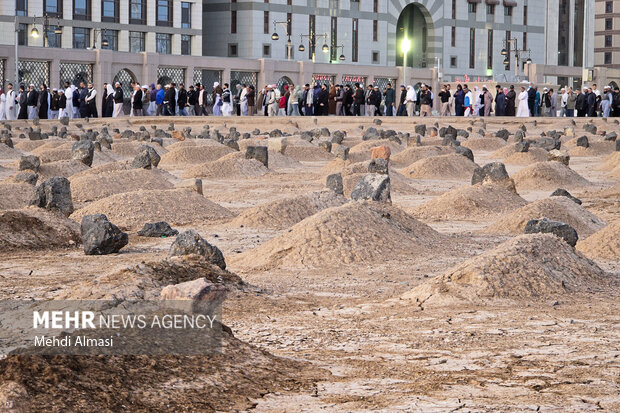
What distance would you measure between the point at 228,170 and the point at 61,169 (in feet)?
9.42

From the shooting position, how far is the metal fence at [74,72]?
46062 millimetres

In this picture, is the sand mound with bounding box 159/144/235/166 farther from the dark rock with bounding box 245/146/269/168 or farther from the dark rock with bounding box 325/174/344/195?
the dark rock with bounding box 325/174/344/195

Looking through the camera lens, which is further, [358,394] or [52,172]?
[52,172]

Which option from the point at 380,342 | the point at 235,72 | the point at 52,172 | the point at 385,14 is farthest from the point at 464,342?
the point at 385,14

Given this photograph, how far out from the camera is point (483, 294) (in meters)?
7.54

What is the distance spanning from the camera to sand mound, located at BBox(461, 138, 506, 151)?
2772 cm

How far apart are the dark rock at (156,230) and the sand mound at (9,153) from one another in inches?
453

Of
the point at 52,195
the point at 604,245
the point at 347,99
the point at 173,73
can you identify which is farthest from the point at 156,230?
the point at 173,73

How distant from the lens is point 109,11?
60.2m

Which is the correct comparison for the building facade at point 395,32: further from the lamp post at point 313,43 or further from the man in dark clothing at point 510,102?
the man in dark clothing at point 510,102

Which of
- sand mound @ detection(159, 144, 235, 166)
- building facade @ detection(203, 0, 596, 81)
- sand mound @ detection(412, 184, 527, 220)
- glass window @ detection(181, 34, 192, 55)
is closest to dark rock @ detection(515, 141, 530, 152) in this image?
sand mound @ detection(159, 144, 235, 166)

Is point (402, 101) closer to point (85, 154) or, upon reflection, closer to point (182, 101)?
point (182, 101)

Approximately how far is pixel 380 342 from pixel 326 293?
1.73 metres

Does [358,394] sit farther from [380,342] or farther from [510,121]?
[510,121]
